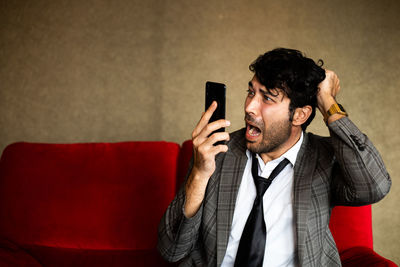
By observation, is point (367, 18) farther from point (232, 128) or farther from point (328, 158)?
point (328, 158)

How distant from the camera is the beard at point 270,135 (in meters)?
1.29

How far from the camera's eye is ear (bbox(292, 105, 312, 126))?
4.36ft

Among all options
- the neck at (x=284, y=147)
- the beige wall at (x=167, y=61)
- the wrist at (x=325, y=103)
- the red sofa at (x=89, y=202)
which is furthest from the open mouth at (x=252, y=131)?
the beige wall at (x=167, y=61)

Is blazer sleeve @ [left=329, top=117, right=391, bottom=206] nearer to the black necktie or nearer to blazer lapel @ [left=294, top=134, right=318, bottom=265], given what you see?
blazer lapel @ [left=294, top=134, right=318, bottom=265]

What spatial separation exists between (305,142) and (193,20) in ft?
4.33

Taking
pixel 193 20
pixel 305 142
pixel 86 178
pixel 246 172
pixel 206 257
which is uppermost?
pixel 193 20

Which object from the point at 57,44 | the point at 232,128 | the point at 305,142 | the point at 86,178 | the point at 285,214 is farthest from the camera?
the point at 57,44

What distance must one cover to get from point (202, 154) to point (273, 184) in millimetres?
337

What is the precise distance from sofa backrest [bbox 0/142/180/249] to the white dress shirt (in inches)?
21.1

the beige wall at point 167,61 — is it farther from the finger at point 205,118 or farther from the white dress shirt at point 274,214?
the finger at point 205,118

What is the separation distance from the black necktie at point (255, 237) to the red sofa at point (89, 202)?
57cm

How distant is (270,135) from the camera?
4.27 feet

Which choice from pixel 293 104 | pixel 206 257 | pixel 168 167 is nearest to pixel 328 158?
pixel 293 104

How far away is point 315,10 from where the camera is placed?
7.05 ft
